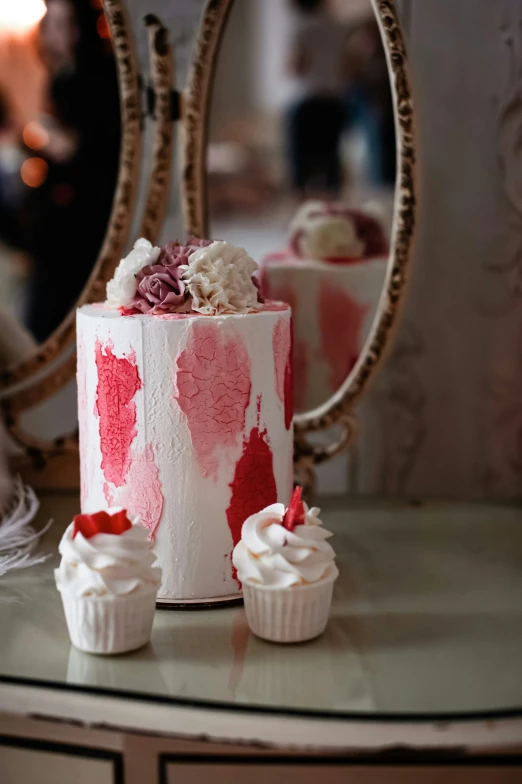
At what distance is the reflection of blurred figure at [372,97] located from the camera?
0.73 m

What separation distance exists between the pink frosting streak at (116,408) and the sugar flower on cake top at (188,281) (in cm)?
4

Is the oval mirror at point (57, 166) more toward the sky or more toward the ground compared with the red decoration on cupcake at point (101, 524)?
more toward the sky

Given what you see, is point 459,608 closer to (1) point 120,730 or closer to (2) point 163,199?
(1) point 120,730

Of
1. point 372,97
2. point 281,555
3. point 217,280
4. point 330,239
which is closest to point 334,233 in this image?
point 330,239

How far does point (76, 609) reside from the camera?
527 mm

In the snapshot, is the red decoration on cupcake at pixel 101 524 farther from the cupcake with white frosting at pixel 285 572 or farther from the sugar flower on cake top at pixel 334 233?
the sugar flower on cake top at pixel 334 233

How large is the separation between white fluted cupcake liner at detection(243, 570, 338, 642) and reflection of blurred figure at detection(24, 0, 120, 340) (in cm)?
41

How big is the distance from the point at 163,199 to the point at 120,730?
520 millimetres

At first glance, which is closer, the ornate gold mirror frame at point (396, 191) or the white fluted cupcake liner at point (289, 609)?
the white fluted cupcake liner at point (289, 609)

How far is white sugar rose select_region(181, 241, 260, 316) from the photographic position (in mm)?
572

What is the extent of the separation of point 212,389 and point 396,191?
283 millimetres

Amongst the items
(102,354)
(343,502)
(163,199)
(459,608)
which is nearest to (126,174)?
(163,199)

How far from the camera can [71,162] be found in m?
0.82

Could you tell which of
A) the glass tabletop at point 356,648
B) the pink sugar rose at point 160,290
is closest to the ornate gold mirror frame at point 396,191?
the glass tabletop at point 356,648
